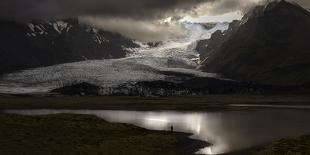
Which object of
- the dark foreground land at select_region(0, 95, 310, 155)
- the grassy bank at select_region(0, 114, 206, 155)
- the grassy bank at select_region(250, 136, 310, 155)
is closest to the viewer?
the grassy bank at select_region(0, 114, 206, 155)

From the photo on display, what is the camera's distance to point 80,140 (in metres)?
68.3

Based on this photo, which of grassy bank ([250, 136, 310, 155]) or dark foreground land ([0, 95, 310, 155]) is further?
grassy bank ([250, 136, 310, 155])

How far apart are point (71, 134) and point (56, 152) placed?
17.4m

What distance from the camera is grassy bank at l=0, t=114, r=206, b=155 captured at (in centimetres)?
5972

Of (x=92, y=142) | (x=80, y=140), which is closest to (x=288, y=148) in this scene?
(x=92, y=142)

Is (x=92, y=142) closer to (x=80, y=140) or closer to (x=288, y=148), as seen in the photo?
(x=80, y=140)

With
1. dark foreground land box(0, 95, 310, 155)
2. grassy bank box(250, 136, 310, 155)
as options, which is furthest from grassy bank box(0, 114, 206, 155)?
grassy bank box(250, 136, 310, 155)

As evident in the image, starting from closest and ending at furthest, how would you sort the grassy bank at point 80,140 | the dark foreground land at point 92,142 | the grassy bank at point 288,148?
the grassy bank at point 80,140 < the dark foreground land at point 92,142 < the grassy bank at point 288,148

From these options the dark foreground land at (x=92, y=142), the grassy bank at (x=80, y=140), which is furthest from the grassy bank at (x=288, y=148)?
the grassy bank at (x=80, y=140)

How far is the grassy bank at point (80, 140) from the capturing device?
5972 centimetres

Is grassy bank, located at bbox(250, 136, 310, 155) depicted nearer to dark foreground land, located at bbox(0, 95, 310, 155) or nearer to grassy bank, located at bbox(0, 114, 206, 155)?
dark foreground land, located at bbox(0, 95, 310, 155)

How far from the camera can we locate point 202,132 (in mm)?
93812

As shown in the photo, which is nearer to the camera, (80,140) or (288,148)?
(288,148)

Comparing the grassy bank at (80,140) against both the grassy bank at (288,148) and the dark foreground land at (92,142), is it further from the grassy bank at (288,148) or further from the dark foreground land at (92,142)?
the grassy bank at (288,148)
